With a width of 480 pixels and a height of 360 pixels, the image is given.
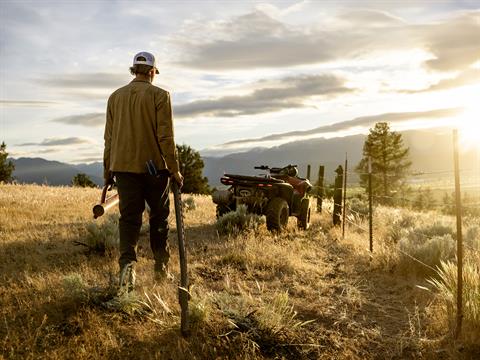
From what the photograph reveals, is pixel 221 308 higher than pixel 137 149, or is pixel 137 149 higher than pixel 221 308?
pixel 137 149

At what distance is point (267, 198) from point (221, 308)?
6002mm

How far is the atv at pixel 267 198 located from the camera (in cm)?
968

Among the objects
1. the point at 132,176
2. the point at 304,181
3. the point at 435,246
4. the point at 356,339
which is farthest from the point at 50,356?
the point at 304,181

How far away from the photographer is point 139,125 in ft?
15.8

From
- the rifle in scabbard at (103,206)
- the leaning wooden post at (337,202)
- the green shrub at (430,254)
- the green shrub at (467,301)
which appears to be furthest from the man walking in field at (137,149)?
the leaning wooden post at (337,202)

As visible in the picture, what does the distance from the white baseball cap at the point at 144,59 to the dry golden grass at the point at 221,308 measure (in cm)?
218

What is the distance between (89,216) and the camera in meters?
10.9

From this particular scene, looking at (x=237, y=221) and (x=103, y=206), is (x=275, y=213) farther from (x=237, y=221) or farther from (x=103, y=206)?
(x=103, y=206)

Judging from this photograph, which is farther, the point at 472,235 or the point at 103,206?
the point at 472,235

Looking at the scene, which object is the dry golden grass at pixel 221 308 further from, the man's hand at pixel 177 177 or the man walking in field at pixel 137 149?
the man's hand at pixel 177 177

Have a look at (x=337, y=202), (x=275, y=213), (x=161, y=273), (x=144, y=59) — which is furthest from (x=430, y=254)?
(x=337, y=202)

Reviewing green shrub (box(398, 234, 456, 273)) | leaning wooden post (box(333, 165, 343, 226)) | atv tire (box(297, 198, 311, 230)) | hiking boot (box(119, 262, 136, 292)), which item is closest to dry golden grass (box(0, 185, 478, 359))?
hiking boot (box(119, 262, 136, 292))

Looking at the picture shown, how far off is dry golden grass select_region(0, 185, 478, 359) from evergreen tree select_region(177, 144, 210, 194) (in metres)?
35.8

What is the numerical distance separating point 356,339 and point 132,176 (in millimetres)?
2753
